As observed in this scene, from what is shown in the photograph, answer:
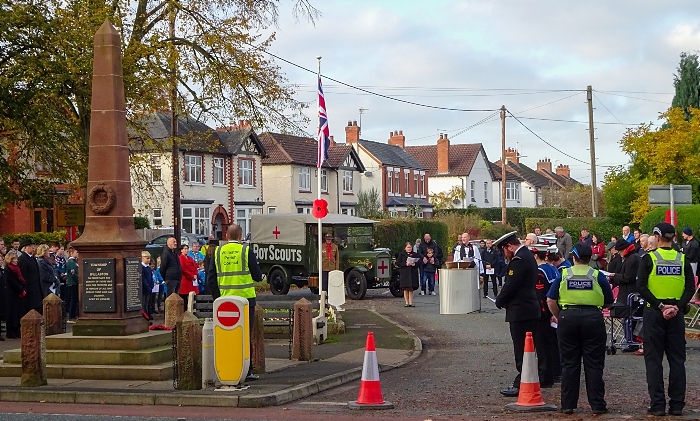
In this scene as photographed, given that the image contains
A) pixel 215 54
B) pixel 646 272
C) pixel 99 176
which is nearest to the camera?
pixel 646 272

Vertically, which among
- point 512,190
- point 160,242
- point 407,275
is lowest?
point 407,275

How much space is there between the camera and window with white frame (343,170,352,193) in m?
71.2

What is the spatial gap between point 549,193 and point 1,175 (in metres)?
72.8

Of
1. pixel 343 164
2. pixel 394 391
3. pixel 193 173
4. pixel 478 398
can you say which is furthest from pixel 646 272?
pixel 343 164

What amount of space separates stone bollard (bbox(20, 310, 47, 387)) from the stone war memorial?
2.67ft

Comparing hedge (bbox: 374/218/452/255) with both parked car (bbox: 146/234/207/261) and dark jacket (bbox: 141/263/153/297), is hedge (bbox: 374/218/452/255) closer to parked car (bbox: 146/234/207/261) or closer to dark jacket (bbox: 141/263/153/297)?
parked car (bbox: 146/234/207/261)

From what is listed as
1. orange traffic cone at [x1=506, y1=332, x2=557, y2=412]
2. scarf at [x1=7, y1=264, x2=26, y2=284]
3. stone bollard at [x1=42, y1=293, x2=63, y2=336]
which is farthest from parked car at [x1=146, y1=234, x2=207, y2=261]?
orange traffic cone at [x1=506, y1=332, x2=557, y2=412]

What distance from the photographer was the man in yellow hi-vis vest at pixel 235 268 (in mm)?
12719

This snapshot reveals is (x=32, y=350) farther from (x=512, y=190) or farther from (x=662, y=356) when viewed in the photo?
(x=512, y=190)

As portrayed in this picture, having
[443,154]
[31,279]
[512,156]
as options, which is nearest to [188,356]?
[31,279]

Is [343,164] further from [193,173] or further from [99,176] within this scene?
[99,176]

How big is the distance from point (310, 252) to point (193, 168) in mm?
28369

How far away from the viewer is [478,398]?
11.4 metres

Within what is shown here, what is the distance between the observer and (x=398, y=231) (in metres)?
46.3
